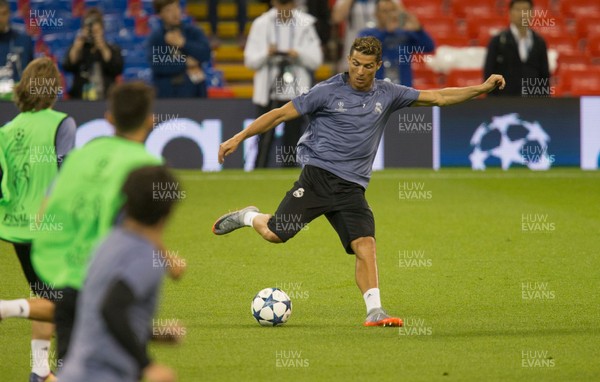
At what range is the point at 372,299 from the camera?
8.95 m

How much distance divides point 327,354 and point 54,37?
1616 centimetres

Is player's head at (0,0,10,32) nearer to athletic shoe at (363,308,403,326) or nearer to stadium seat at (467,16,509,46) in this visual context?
stadium seat at (467,16,509,46)

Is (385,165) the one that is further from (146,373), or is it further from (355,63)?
(146,373)

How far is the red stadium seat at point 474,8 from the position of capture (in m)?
24.8

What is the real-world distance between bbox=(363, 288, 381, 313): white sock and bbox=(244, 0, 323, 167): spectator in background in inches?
360

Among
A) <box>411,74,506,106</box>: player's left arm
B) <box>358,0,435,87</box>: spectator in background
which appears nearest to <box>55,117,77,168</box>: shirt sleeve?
<box>411,74,506,106</box>: player's left arm

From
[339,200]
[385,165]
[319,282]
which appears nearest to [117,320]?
[339,200]

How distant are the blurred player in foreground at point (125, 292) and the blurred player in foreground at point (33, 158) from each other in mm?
2300

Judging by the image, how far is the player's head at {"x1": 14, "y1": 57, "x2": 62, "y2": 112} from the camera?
701 centimetres

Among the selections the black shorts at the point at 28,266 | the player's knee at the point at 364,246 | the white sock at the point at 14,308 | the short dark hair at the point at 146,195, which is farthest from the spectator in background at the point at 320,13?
the short dark hair at the point at 146,195

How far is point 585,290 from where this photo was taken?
10438 millimetres

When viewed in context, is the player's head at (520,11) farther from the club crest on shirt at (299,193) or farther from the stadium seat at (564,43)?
the club crest on shirt at (299,193)

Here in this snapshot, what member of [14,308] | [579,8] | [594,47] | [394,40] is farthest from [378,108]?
[579,8]

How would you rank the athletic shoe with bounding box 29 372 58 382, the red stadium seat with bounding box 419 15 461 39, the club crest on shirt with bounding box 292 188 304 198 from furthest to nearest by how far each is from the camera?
1. the red stadium seat with bounding box 419 15 461 39
2. the club crest on shirt with bounding box 292 188 304 198
3. the athletic shoe with bounding box 29 372 58 382
